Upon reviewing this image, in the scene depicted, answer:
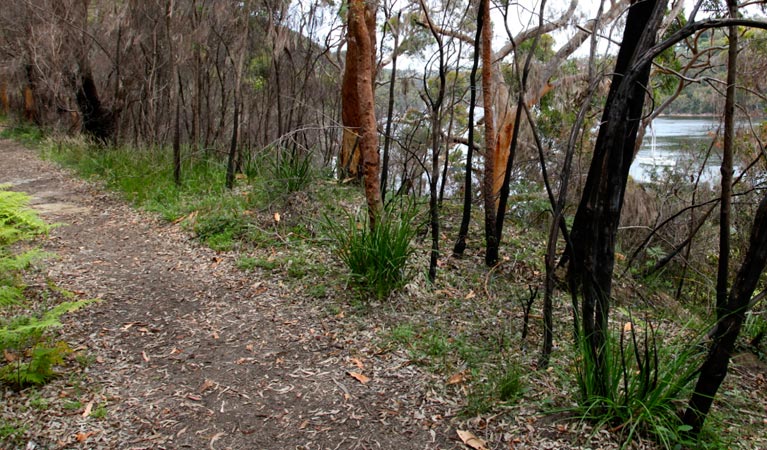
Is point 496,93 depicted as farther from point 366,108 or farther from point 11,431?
point 11,431

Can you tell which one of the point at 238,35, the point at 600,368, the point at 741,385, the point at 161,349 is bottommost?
the point at 741,385

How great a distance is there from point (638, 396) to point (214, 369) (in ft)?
8.60

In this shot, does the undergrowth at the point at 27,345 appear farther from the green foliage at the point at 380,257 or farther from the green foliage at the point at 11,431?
the green foliage at the point at 380,257

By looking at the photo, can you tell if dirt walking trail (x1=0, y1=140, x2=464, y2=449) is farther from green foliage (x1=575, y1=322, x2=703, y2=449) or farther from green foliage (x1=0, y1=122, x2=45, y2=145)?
green foliage (x1=0, y1=122, x2=45, y2=145)

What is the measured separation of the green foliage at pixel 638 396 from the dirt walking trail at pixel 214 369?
79cm

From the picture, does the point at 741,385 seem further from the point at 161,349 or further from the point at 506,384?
the point at 161,349

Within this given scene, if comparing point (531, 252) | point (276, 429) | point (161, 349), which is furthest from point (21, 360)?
point (531, 252)

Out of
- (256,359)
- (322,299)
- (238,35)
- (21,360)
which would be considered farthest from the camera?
(238,35)

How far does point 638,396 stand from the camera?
9.43 feet

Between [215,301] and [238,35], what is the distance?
24.1 ft

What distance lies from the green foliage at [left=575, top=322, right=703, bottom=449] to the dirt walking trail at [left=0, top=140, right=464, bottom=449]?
2.60 ft

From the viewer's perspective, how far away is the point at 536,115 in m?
13.4

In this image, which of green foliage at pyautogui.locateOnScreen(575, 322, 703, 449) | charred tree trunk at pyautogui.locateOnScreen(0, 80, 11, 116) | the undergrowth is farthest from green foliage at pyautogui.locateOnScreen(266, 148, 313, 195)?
charred tree trunk at pyautogui.locateOnScreen(0, 80, 11, 116)

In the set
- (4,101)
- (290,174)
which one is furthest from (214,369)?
(4,101)
